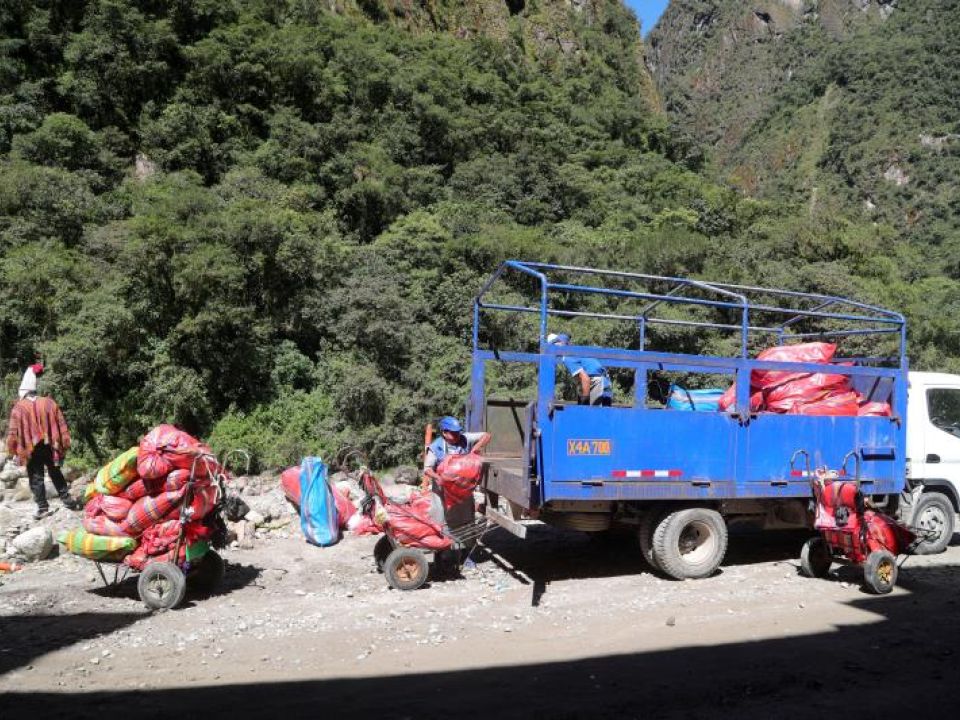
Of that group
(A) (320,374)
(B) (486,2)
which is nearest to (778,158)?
(B) (486,2)

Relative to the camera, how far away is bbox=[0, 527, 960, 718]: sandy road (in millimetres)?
4102

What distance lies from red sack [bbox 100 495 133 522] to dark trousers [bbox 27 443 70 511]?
3.07 meters

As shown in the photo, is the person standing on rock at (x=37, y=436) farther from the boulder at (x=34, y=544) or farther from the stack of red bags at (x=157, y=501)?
the stack of red bags at (x=157, y=501)

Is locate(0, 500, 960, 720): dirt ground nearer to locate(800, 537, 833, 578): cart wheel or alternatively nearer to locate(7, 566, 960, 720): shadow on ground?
locate(7, 566, 960, 720): shadow on ground

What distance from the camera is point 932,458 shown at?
8195mm

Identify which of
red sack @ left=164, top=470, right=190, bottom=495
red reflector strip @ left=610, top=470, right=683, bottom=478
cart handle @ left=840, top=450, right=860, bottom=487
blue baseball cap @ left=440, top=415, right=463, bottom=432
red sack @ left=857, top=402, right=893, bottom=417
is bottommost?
red sack @ left=164, top=470, right=190, bottom=495

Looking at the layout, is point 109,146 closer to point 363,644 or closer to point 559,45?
point 363,644

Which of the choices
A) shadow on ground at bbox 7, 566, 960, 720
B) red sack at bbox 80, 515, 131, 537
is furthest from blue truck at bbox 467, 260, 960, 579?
red sack at bbox 80, 515, 131, 537

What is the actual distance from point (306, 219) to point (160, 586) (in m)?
13.5

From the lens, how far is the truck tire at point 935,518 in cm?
820

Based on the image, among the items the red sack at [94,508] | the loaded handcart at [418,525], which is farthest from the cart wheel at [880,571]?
the red sack at [94,508]

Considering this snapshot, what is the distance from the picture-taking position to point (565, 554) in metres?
7.92

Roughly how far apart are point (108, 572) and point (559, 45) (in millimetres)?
51626

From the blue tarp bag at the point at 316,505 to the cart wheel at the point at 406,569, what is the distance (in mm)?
1959
